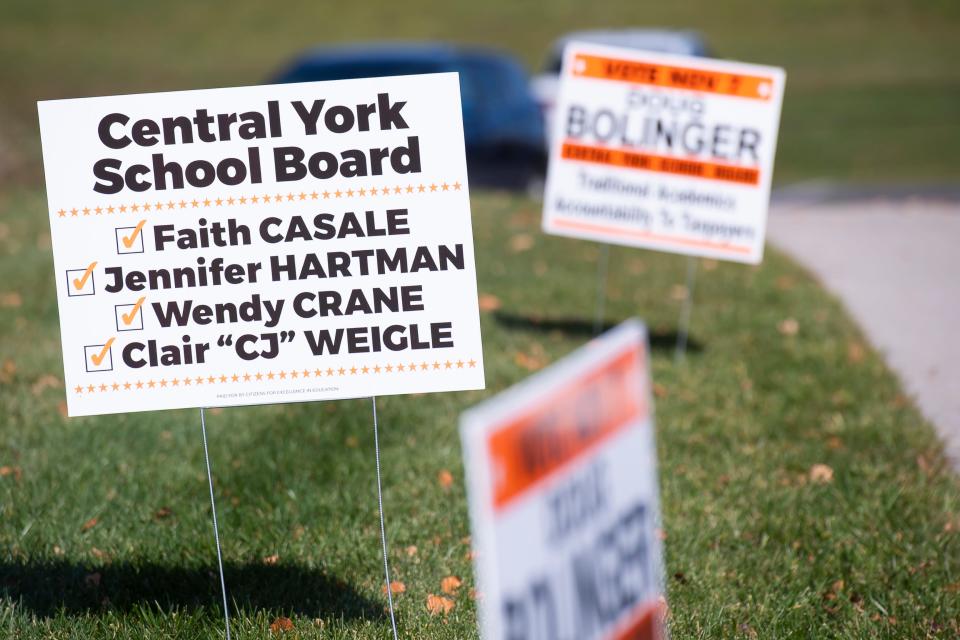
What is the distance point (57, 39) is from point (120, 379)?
151ft

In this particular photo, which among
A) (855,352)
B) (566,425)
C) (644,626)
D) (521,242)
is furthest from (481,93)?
(566,425)

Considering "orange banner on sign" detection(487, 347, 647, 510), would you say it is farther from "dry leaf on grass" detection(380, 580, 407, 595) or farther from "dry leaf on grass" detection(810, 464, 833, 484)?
"dry leaf on grass" detection(810, 464, 833, 484)

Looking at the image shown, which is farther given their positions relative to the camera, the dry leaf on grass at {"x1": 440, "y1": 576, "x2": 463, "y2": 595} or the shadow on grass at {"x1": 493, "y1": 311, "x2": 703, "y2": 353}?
the shadow on grass at {"x1": 493, "y1": 311, "x2": 703, "y2": 353}

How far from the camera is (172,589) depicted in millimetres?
3992

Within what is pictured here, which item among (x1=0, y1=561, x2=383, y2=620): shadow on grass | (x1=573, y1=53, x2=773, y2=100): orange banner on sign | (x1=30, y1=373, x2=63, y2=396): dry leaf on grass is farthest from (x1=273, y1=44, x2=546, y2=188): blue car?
(x1=0, y1=561, x2=383, y2=620): shadow on grass

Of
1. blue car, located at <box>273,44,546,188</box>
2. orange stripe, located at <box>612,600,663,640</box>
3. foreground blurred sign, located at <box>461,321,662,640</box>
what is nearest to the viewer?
foreground blurred sign, located at <box>461,321,662,640</box>

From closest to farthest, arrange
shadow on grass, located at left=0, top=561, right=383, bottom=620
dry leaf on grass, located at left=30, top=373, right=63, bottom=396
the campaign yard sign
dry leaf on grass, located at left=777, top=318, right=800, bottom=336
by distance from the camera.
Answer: the campaign yard sign → shadow on grass, located at left=0, top=561, right=383, bottom=620 → dry leaf on grass, located at left=30, top=373, right=63, bottom=396 → dry leaf on grass, located at left=777, top=318, right=800, bottom=336

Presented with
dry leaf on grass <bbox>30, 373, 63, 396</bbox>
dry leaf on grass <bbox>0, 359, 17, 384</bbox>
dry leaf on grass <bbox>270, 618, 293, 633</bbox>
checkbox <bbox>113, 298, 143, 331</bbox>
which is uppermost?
checkbox <bbox>113, 298, 143, 331</bbox>

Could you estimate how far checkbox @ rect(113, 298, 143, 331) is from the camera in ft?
11.1

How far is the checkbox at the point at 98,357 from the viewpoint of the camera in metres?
3.36

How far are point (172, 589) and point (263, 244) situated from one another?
52.3 inches

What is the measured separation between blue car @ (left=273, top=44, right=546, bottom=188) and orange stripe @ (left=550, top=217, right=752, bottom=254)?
576 cm

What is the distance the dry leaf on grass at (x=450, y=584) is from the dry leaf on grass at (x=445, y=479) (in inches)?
35.7

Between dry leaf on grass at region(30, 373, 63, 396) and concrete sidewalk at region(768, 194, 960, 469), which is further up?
dry leaf on grass at region(30, 373, 63, 396)
